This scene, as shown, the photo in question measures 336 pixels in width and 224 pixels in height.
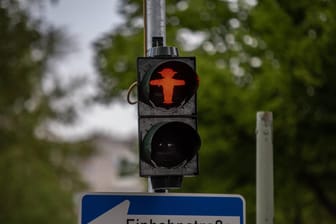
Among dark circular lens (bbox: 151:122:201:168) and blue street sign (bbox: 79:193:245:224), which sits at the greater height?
dark circular lens (bbox: 151:122:201:168)

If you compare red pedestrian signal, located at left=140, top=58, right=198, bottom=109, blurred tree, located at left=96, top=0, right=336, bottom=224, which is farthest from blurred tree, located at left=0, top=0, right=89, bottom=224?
red pedestrian signal, located at left=140, top=58, right=198, bottom=109

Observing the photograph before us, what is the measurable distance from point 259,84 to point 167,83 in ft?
29.8

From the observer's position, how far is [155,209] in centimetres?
518

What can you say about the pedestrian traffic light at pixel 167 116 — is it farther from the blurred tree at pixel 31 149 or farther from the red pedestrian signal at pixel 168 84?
the blurred tree at pixel 31 149

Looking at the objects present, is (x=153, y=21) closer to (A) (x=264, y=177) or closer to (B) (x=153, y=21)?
(B) (x=153, y=21)

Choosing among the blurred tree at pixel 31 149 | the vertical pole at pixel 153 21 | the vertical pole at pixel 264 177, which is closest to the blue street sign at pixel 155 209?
the vertical pole at pixel 264 177

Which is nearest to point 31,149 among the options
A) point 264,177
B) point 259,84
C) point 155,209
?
point 259,84

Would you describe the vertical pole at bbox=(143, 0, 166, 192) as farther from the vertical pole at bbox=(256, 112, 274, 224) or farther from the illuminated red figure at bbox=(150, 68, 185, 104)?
the vertical pole at bbox=(256, 112, 274, 224)

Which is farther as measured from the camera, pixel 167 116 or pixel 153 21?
pixel 153 21

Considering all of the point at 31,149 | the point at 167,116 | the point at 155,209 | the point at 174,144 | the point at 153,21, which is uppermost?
the point at 153,21

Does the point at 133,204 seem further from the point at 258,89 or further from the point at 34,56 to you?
the point at 34,56

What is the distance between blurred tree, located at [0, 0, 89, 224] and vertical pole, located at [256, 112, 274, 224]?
1995 centimetres

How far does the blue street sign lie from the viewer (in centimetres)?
518

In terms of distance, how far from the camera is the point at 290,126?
14.8 metres
